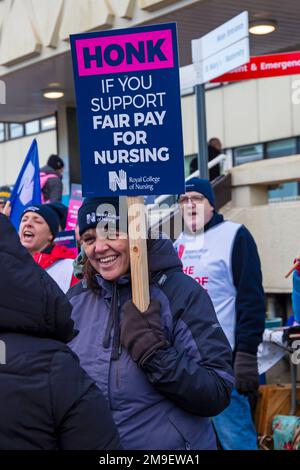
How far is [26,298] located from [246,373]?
120 inches

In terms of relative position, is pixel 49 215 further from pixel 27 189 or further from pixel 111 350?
pixel 111 350

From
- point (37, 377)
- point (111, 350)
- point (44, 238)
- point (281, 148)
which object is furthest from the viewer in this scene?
point (281, 148)

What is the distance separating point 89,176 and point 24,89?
10579mm

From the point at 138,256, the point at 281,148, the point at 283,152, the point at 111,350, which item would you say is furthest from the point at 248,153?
the point at 111,350

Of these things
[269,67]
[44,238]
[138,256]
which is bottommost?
→ [44,238]

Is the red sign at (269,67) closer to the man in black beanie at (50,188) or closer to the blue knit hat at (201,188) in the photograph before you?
the blue knit hat at (201,188)

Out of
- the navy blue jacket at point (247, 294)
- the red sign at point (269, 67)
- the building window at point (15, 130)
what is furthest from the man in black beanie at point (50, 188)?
the building window at point (15, 130)

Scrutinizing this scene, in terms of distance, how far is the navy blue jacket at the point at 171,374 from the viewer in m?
2.81

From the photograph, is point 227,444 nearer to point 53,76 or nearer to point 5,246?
point 5,246

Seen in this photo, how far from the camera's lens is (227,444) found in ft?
17.4

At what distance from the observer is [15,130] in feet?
92.2

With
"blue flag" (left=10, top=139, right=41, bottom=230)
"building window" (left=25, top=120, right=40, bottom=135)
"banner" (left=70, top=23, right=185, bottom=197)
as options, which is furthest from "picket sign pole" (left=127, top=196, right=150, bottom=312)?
"building window" (left=25, top=120, right=40, bottom=135)

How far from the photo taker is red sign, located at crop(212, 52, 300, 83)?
6.49 m

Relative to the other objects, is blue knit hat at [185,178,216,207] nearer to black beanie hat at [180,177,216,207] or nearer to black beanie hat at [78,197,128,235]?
black beanie hat at [180,177,216,207]
